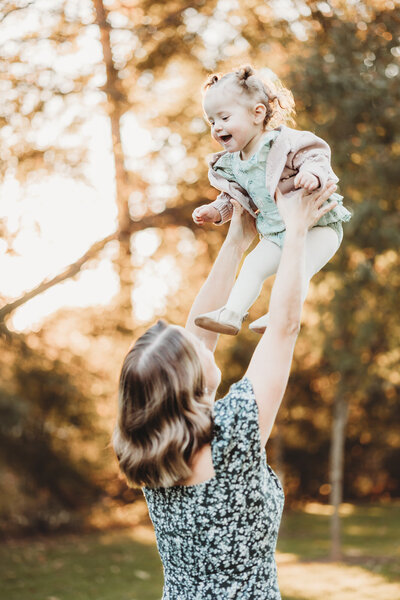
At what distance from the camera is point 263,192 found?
2207 millimetres

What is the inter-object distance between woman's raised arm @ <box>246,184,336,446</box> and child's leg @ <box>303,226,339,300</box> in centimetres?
34

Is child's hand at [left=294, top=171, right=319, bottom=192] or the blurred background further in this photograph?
the blurred background

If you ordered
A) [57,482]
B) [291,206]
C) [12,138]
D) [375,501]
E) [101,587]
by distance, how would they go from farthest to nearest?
[375,501] → [57,482] → [101,587] → [12,138] → [291,206]

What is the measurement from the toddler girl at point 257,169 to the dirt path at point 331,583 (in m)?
6.49

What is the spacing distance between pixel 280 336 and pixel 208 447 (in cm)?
30

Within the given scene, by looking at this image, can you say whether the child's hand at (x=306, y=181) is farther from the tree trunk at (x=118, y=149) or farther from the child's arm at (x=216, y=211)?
the tree trunk at (x=118, y=149)

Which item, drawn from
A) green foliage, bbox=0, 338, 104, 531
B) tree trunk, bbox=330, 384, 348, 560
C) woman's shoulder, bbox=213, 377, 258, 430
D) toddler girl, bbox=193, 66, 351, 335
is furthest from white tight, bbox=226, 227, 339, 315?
tree trunk, bbox=330, 384, 348, 560

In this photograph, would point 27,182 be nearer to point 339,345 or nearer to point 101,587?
point 339,345

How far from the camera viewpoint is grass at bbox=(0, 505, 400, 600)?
8594 millimetres

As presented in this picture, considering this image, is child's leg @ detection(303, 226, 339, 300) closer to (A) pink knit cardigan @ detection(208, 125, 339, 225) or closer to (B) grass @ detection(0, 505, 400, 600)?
(A) pink knit cardigan @ detection(208, 125, 339, 225)

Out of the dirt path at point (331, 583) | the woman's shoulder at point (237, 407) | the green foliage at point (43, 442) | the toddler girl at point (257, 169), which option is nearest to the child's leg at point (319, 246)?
the toddler girl at point (257, 169)

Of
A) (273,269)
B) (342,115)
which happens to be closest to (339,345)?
(342,115)

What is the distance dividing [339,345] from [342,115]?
10.2ft

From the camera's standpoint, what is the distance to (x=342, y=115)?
7.39m
